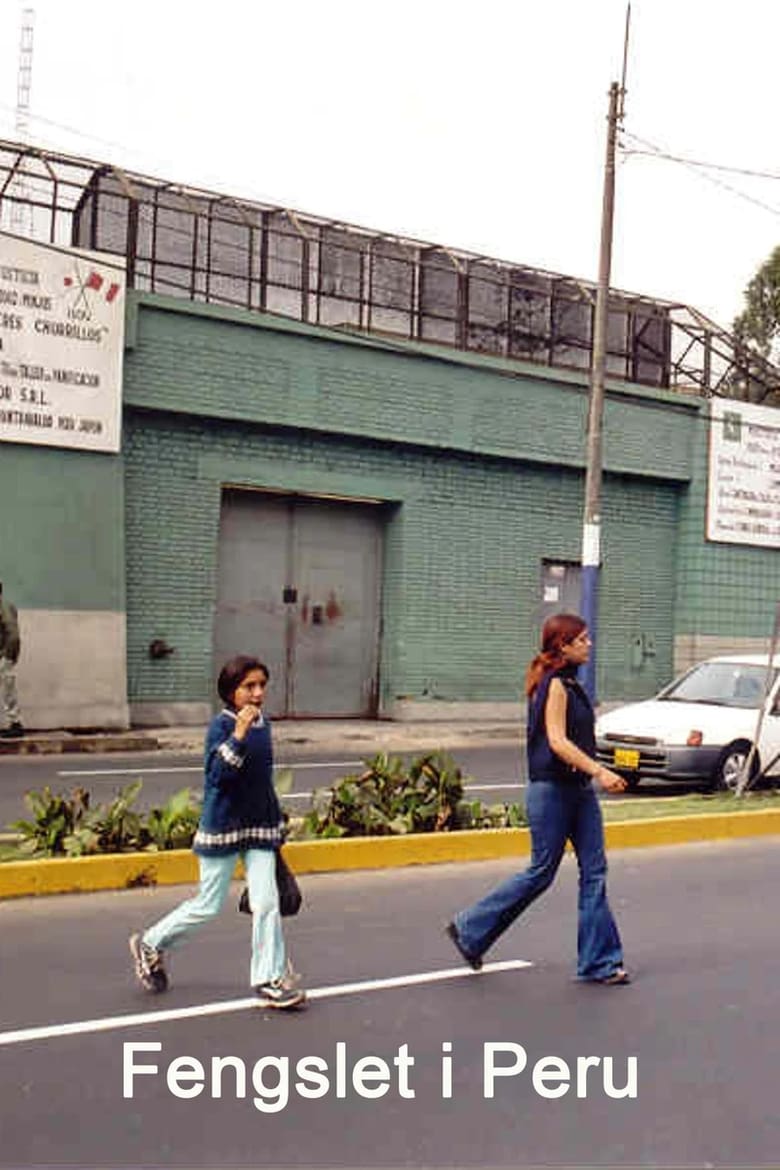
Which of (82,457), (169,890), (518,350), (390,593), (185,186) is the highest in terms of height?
(185,186)

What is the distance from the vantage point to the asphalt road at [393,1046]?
5.29 m

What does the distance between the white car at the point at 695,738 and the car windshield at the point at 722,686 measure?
2 centimetres

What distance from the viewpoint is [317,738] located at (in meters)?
21.0

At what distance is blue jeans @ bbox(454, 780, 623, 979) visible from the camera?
762 centimetres

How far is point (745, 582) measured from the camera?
2825 cm

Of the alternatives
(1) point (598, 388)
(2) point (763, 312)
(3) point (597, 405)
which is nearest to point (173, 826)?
(3) point (597, 405)

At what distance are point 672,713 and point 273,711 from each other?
28.1 ft

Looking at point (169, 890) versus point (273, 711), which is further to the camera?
point (273, 711)

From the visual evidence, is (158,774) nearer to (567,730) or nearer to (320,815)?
(320,815)

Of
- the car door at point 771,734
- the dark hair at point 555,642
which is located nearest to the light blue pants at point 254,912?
the dark hair at point 555,642

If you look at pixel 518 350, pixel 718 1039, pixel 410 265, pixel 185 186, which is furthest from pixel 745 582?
pixel 718 1039

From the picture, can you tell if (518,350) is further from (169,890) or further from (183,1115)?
(183,1115)

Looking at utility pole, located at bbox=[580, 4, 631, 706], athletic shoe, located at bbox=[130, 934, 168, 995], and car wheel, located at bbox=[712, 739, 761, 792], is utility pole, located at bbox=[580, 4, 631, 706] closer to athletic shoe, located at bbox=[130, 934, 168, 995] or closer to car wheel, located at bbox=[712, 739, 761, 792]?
car wheel, located at bbox=[712, 739, 761, 792]

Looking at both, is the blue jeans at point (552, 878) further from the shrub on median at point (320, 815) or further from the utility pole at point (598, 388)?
the utility pole at point (598, 388)
